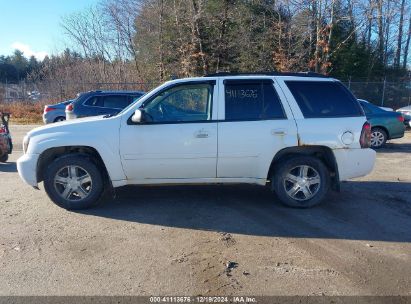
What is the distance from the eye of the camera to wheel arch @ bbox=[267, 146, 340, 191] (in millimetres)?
5805

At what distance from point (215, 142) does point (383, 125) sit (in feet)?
28.2

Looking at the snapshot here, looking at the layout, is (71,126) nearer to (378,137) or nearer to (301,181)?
(301,181)

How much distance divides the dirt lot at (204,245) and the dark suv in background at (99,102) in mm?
5861

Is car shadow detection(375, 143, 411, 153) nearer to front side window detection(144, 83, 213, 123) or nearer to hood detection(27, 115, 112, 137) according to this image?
front side window detection(144, 83, 213, 123)

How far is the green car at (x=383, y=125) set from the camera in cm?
1231

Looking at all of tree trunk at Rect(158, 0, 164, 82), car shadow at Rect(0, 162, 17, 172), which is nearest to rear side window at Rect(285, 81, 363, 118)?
car shadow at Rect(0, 162, 17, 172)

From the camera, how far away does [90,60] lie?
3123 centimetres

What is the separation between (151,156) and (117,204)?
1.06 meters

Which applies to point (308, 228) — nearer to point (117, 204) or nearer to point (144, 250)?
point (144, 250)

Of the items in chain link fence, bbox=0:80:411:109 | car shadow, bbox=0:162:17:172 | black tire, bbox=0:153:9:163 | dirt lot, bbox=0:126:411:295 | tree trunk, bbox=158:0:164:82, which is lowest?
dirt lot, bbox=0:126:411:295

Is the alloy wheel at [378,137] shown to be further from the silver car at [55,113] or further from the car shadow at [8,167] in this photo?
the silver car at [55,113]

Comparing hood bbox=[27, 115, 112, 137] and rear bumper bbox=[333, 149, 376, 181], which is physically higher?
hood bbox=[27, 115, 112, 137]

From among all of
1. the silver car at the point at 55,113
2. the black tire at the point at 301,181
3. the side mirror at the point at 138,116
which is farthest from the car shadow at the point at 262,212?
the silver car at the point at 55,113

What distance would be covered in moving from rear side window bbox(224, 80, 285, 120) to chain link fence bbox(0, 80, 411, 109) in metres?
18.8
